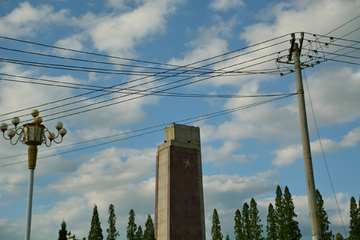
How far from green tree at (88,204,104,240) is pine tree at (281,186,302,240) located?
25427 millimetres

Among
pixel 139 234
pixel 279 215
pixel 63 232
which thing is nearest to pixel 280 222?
pixel 279 215

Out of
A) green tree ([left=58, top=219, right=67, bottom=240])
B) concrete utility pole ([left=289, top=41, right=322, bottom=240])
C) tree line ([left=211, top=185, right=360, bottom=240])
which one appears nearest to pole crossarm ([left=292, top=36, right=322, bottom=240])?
concrete utility pole ([left=289, top=41, right=322, bottom=240])

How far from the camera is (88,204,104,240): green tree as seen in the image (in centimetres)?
5609

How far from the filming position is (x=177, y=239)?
29188 mm

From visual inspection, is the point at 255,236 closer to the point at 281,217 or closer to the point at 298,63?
the point at 281,217

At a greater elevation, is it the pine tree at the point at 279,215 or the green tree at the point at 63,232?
the pine tree at the point at 279,215

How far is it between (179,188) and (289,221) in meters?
29.2

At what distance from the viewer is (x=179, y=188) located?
101ft

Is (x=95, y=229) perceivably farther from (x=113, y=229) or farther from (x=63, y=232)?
(x=63, y=232)

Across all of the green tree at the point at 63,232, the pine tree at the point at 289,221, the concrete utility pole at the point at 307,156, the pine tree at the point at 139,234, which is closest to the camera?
the concrete utility pole at the point at 307,156

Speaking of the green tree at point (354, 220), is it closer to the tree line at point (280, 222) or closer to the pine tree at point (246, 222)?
the tree line at point (280, 222)

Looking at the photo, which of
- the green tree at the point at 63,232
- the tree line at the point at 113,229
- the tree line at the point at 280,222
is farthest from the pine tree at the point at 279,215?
the green tree at the point at 63,232

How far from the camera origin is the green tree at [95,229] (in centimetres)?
5609

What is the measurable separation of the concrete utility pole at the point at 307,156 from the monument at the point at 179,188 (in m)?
15.4
